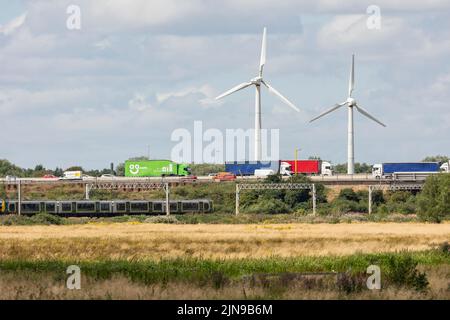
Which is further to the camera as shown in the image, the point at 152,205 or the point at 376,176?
the point at 376,176

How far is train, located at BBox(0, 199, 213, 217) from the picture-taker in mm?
137625

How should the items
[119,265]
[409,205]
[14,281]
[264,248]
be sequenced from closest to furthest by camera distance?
1. [14,281]
2. [119,265]
3. [264,248]
4. [409,205]

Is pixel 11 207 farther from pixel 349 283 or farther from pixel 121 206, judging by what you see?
pixel 349 283

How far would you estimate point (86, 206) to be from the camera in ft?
463

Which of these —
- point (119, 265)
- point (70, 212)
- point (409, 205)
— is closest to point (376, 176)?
point (409, 205)

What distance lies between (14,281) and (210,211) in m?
115

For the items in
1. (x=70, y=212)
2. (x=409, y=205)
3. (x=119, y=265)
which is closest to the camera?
(x=119, y=265)

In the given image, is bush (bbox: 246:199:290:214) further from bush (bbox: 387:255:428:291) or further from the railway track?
bush (bbox: 387:255:428:291)

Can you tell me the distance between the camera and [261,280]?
33562mm

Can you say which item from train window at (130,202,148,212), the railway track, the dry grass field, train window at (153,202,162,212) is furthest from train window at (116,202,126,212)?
the dry grass field

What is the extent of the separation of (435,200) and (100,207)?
4379cm
